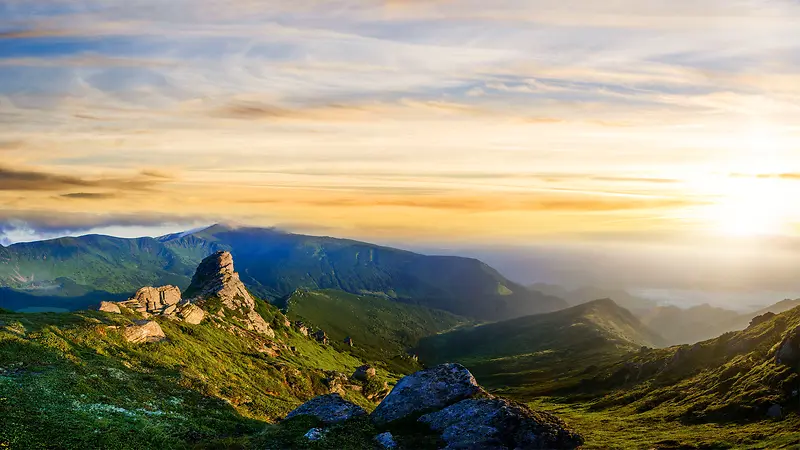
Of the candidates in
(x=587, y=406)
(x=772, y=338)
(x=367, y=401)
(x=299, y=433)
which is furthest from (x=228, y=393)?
→ (x=772, y=338)

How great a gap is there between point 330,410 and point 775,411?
3697 inches

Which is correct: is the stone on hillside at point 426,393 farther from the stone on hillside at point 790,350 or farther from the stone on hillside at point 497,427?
the stone on hillside at point 790,350

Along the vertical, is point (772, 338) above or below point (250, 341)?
above

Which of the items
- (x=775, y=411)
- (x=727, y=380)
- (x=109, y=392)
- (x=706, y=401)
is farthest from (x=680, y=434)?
(x=109, y=392)

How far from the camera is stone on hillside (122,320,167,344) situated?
106m

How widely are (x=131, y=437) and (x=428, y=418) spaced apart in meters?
37.3

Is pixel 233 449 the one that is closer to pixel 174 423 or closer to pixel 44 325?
pixel 174 423

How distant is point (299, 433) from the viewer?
5978 cm

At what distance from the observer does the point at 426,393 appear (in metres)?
73.9

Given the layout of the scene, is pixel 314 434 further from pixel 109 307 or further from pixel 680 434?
pixel 109 307

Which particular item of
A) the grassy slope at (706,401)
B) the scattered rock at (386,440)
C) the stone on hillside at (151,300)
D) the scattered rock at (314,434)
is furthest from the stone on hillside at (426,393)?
the stone on hillside at (151,300)

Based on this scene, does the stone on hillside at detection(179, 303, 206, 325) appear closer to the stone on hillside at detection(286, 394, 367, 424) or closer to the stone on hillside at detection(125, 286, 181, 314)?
the stone on hillside at detection(125, 286, 181, 314)

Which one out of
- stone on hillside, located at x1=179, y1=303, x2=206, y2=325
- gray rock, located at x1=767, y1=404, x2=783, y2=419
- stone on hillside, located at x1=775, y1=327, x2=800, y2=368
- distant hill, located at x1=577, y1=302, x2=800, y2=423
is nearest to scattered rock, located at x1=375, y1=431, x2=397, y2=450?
gray rock, located at x1=767, y1=404, x2=783, y2=419

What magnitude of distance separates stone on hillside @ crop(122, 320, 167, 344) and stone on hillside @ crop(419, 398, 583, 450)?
2916 inches
